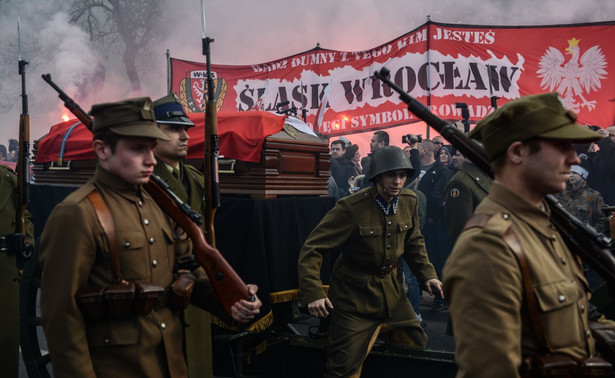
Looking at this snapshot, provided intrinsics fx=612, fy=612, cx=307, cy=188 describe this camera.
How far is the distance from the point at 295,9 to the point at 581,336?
19.1 metres

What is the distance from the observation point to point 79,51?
2720 centimetres

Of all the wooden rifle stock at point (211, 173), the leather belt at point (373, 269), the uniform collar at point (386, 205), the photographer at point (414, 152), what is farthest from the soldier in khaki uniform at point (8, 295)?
the photographer at point (414, 152)

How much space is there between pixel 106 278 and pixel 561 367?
1751mm

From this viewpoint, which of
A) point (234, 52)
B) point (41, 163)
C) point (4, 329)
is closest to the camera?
point (4, 329)

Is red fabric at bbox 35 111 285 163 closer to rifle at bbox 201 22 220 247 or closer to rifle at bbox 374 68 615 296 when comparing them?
rifle at bbox 201 22 220 247

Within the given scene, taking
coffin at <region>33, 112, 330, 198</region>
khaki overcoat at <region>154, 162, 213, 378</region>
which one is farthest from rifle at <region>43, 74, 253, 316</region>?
coffin at <region>33, 112, 330, 198</region>

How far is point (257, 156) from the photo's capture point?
4.70 meters

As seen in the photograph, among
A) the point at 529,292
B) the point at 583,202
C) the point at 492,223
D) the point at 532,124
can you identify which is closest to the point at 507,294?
the point at 529,292

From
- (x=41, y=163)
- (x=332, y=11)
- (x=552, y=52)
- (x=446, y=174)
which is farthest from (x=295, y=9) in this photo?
(x=41, y=163)

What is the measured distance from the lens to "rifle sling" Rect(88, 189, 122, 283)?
8.29 feet

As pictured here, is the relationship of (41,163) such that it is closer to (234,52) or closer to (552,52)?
(552,52)

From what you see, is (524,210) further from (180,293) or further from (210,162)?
(210,162)

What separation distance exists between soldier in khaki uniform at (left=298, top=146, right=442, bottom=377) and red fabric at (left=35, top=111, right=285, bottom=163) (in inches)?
36.6

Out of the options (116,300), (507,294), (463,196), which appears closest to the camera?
(507,294)
